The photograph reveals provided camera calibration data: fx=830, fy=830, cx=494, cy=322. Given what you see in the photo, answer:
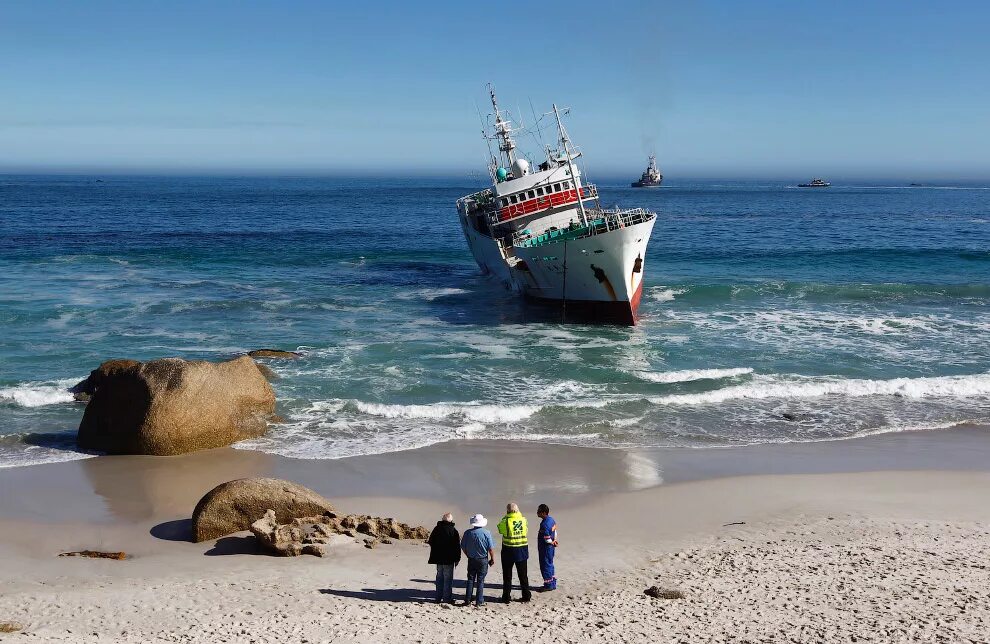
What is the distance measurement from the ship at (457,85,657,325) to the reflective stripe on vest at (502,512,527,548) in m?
22.1

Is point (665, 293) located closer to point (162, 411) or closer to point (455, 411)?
point (455, 411)

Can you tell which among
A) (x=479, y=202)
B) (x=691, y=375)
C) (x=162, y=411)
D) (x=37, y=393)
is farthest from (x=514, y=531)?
(x=479, y=202)

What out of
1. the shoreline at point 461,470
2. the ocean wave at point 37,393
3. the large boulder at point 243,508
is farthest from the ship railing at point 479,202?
the large boulder at point 243,508

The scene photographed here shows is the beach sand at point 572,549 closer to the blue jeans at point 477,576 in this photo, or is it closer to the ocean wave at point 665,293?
the blue jeans at point 477,576

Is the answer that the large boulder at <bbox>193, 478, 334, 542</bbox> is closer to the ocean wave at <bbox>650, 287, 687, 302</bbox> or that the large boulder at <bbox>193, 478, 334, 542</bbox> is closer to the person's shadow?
the person's shadow

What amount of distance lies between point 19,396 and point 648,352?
1884cm

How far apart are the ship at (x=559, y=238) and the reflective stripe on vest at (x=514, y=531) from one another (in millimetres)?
22131

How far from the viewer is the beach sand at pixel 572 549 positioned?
1015 centimetres

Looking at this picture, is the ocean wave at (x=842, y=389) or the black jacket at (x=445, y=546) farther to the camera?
the ocean wave at (x=842, y=389)

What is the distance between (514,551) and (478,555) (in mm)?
512

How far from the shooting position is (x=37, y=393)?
21.8 m

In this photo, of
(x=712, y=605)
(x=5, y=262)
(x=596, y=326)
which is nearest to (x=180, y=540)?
(x=712, y=605)

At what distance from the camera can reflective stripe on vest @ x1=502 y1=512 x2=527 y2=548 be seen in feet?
36.0

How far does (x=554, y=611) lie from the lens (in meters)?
10.5
